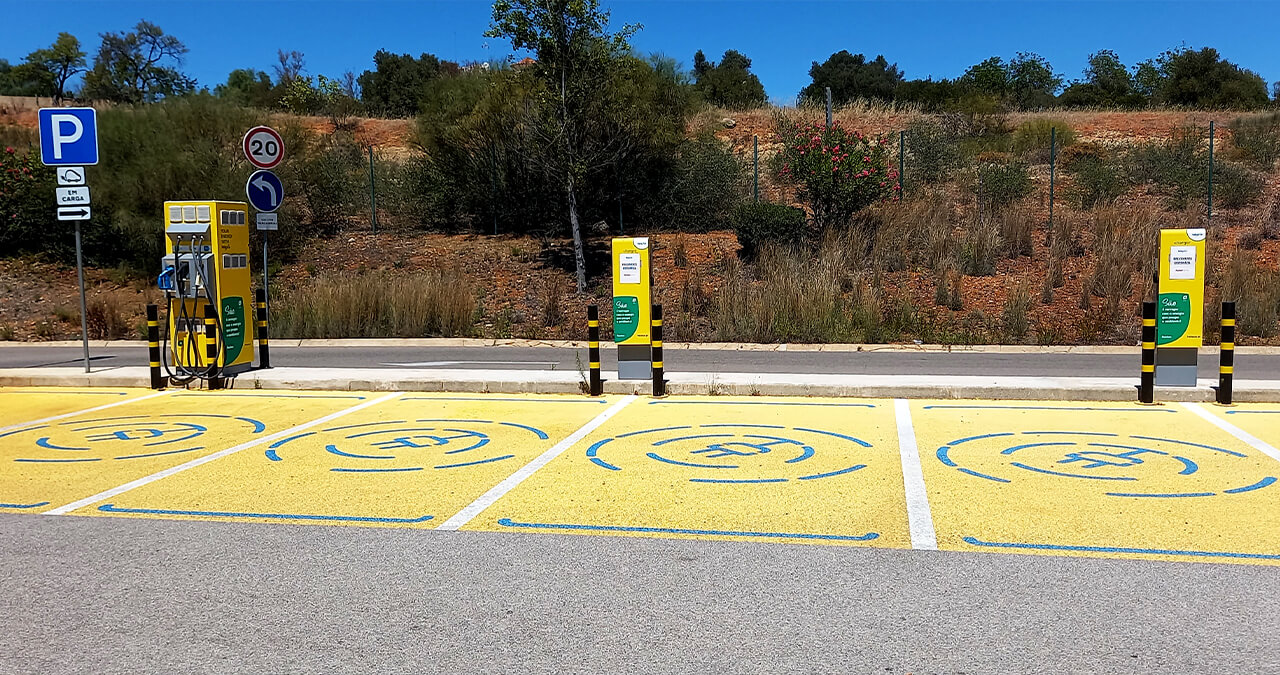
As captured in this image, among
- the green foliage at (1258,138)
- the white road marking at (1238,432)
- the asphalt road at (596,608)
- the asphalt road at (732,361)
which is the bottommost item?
the asphalt road at (596,608)

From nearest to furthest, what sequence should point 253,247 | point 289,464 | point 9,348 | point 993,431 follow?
1. point 289,464
2. point 993,431
3. point 9,348
4. point 253,247

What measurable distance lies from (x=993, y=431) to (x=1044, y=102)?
50.7 m

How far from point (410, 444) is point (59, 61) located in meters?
80.7

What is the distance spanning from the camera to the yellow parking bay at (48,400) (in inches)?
412

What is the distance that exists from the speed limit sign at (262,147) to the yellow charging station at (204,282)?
115cm

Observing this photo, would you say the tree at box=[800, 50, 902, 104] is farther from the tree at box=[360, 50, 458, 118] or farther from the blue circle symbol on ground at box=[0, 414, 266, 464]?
the blue circle symbol on ground at box=[0, 414, 266, 464]

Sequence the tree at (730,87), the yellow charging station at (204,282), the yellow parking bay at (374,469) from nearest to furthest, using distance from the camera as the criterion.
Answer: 1. the yellow parking bay at (374,469)
2. the yellow charging station at (204,282)
3. the tree at (730,87)

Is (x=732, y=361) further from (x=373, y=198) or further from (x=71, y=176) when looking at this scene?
(x=373, y=198)

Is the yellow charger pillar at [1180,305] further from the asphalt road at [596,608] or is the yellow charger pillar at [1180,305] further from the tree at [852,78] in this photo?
the tree at [852,78]

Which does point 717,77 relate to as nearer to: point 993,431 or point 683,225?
point 683,225

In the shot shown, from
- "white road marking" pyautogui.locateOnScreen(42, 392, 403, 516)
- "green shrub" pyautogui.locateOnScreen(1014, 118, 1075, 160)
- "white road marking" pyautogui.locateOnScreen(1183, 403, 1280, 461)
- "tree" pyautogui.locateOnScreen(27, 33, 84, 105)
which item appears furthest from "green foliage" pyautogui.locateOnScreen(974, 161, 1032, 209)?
"tree" pyautogui.locateOnScreen(27, 33, 84, 105)

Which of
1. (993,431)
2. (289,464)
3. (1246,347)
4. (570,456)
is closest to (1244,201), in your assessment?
(1246,347)

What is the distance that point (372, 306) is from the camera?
19.7m

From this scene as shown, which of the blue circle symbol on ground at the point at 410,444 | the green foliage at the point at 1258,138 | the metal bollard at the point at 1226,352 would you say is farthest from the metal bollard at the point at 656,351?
the green foliage at the point at 1258,138
